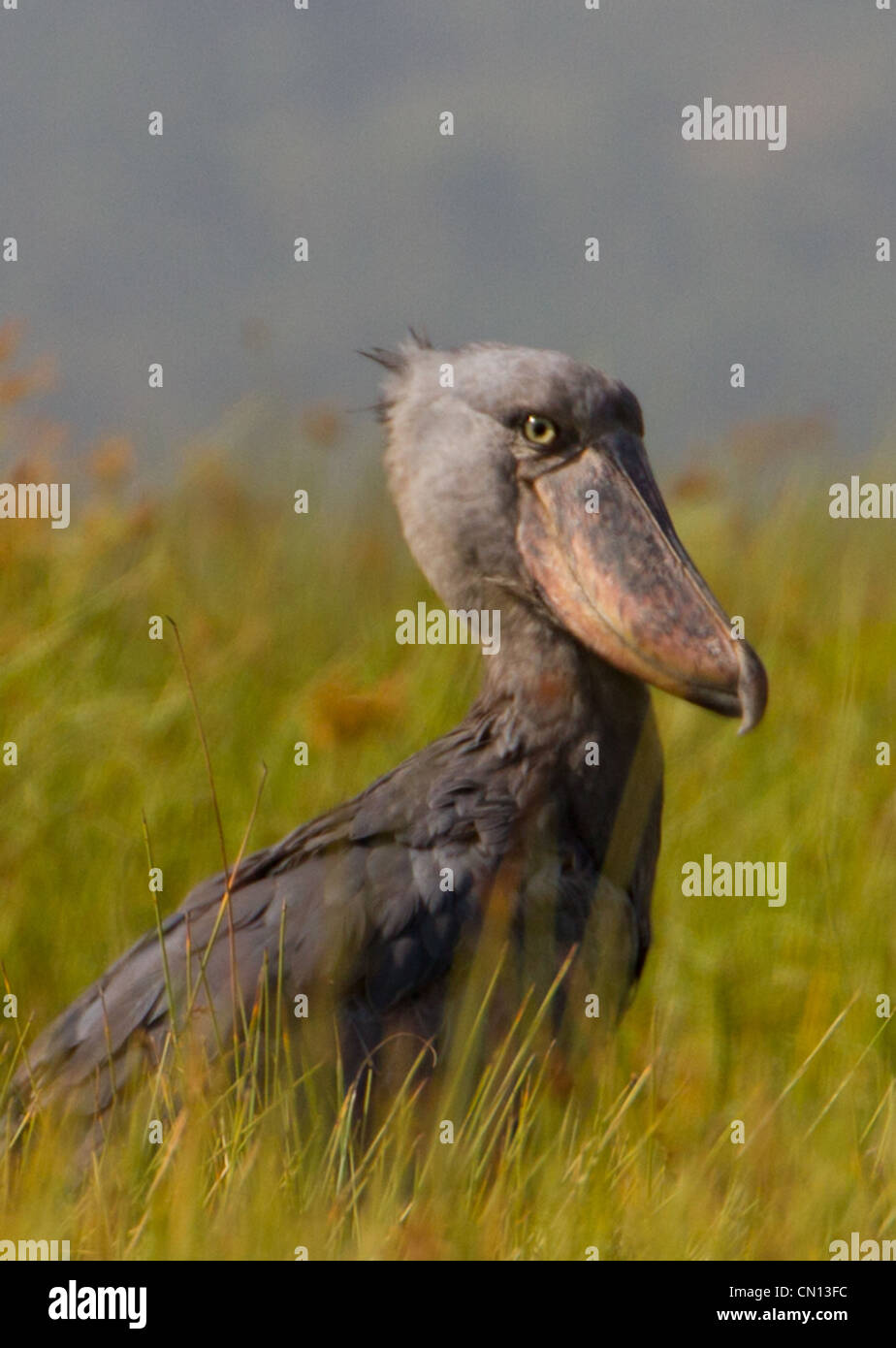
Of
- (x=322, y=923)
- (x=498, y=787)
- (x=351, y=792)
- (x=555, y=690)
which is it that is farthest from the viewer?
(x=351, y=792)

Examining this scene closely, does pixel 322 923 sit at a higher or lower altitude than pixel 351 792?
lower

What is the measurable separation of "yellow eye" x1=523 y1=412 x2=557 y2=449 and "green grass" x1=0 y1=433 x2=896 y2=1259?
55 centimetres

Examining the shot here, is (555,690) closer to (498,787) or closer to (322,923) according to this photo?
(498,787)

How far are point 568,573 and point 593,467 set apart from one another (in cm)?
20

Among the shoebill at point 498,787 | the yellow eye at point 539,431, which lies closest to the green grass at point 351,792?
the shoebill at point 498,787

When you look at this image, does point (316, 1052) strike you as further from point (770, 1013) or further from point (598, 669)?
point (770, 1013)

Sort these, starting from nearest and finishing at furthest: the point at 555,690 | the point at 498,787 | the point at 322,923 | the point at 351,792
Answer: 1. the point at 322,923
2. the point at 498,787
3. the point at 555,690
4. the point at 351,792

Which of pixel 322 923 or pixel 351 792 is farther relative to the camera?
pixel 351 792

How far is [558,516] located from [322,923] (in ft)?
2.78

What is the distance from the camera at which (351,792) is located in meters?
4.29

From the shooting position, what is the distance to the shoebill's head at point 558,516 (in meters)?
2.79

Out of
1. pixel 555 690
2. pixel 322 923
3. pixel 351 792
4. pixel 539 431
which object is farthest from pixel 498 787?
pixel 351 792

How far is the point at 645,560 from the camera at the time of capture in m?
2.87
